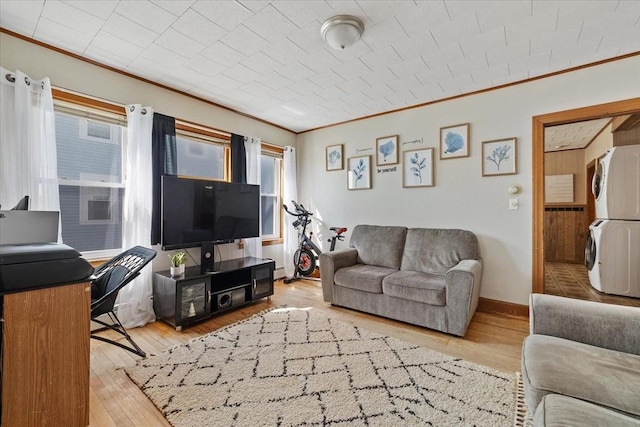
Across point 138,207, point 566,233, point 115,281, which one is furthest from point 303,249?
point 566,233

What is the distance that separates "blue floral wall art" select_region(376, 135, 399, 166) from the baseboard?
2.01 meters

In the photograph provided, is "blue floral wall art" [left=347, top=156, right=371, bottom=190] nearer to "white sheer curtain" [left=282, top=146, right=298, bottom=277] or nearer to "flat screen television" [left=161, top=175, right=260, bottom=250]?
"white sheer curtain" [left=282, top=146, right=298, bottom=277]

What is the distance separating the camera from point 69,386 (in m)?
1.36

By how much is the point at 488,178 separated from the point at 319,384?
2.77m

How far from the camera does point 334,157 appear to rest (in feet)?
14.2

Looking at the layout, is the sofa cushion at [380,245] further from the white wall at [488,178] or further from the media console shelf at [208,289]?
the media console shelf at [208,289]

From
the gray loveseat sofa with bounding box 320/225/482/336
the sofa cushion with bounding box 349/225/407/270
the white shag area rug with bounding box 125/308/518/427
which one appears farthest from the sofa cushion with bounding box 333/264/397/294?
the white shag area rug with bounding box 125/308/518/427

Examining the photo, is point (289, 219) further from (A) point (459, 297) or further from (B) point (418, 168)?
(A) point (459, 297)

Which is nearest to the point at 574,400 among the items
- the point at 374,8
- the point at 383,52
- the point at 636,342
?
the point at 636,342

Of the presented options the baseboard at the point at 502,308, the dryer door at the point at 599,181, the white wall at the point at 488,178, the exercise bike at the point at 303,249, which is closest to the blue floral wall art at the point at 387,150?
the white wall at the point at 488,178

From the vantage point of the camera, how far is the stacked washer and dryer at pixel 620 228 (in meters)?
3.39

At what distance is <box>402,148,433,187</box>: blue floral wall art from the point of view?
11.4 ft

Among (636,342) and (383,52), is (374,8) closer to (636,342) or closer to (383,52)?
(383,52)

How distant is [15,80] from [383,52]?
287 cm
